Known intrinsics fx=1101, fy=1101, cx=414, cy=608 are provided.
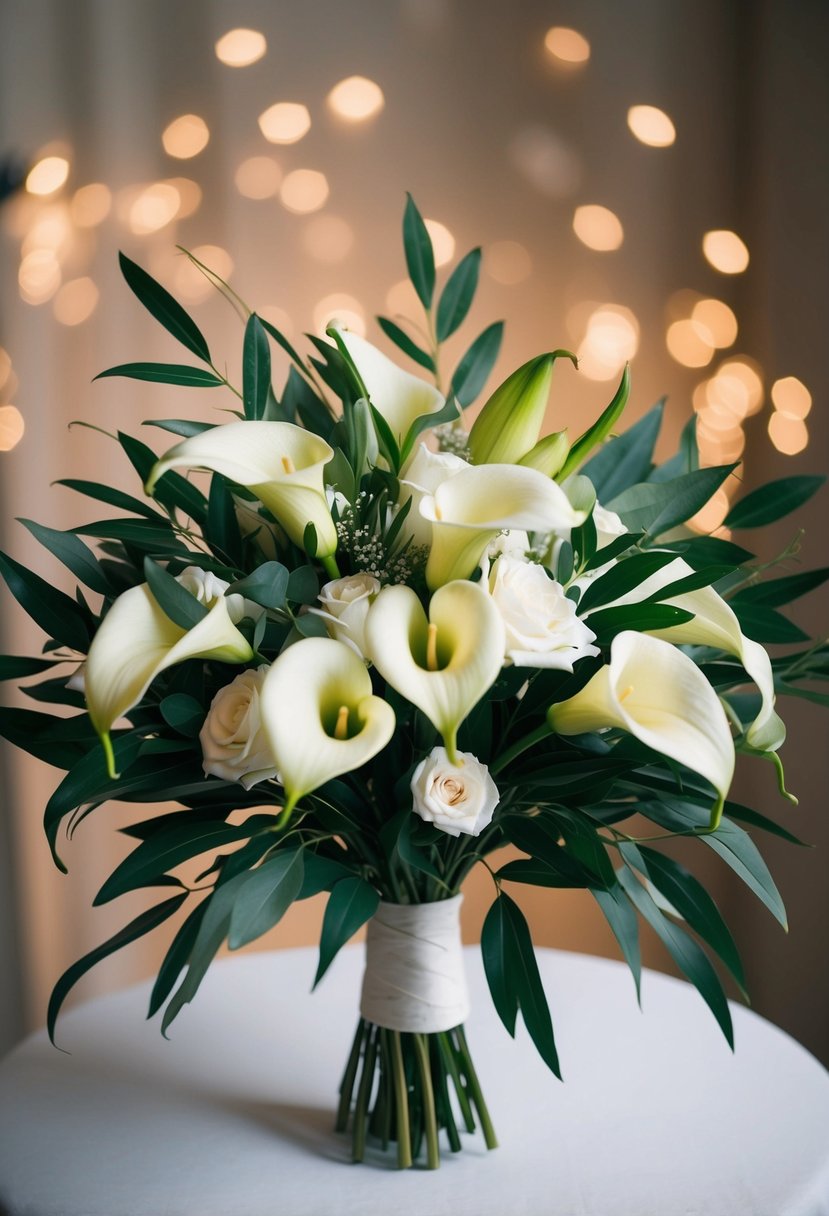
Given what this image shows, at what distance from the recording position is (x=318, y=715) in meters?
0.58

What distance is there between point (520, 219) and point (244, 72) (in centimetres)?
43

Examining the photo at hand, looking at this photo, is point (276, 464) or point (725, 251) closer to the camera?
point (276, 464)

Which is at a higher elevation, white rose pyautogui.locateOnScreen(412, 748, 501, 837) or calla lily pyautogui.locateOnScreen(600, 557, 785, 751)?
calla lily pyautogui.locateOnScreen(600, 557, 785, 751)

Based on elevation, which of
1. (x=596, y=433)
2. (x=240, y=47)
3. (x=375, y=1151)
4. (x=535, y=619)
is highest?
(x=240, y=47)

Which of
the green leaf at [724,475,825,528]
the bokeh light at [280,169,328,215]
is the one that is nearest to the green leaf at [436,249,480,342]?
the green leaf at [724,475,825,528]

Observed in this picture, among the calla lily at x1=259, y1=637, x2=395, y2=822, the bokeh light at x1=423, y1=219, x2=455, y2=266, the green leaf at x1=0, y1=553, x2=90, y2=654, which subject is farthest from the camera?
the bokeh light at x1=423, y1=219, x2=455, y2=266

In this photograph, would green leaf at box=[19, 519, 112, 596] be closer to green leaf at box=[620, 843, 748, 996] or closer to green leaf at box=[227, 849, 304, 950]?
green leaf at box=[227, 849, 304, 950]

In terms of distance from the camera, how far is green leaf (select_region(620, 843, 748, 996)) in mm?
710

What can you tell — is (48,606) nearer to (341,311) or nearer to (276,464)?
(276,464)

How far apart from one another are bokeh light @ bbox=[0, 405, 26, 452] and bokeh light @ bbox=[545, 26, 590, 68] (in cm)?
89

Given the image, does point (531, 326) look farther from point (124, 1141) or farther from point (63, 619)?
point (124, 1141)

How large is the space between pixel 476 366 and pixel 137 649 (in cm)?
48

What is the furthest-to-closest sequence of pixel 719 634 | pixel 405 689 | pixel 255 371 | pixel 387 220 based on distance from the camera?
pixel 387 220 < pixel 255 371 < pixel 719 634 < pixel 405 689

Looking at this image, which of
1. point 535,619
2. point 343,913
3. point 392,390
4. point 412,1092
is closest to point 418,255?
point 392,390
